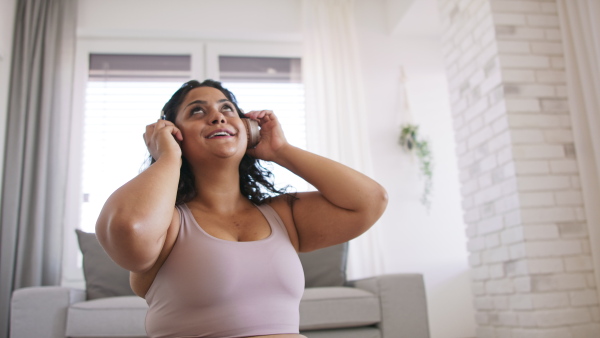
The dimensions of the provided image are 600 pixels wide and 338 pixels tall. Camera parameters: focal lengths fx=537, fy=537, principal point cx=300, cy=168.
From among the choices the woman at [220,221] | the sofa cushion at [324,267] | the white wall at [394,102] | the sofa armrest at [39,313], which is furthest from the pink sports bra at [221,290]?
the white wall at [394,102]

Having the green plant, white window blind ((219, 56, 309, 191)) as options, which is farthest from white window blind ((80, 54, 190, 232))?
the green plant

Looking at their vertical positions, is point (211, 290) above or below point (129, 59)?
below

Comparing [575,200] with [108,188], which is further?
[108,188]

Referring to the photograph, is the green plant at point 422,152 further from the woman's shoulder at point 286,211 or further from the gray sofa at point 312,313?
the woman's shoulder at point 286,211

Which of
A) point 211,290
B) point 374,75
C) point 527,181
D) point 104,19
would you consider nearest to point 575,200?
point 527,181

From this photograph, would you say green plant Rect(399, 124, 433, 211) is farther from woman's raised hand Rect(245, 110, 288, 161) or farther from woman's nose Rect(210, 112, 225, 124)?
woman's nose Rect(210, 112, 225, 124)

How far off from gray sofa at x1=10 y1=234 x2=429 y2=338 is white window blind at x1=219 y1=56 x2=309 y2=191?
6.01 feet

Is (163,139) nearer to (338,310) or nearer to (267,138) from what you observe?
(267,138)

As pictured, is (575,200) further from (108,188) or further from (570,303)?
(108,188)

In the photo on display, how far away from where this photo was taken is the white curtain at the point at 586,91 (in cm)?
280

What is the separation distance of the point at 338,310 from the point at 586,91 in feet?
5.77

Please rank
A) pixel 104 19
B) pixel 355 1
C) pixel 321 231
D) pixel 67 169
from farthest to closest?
pixel 355 1
pixel 104 19
pixel 67 169
pixel 321 231

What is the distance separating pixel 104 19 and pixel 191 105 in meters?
3.46

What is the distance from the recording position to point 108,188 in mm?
4121
